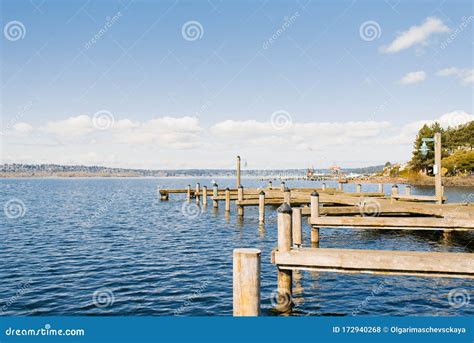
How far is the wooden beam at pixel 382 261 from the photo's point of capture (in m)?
7.26

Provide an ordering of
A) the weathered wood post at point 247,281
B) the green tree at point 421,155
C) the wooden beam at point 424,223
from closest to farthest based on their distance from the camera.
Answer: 1. the weathered wood post at point 247,281
2. the wooden beam at point 424,223
3. the green tree at point 421,155

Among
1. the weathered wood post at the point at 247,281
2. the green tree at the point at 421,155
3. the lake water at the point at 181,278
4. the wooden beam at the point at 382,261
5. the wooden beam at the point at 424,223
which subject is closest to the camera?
the weathered wood post at the point at 247,281

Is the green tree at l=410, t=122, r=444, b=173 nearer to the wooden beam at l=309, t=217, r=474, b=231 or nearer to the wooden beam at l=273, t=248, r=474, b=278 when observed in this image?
the wooden beam at l=309, t=217, r=474, b=231

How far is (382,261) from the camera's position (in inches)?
297

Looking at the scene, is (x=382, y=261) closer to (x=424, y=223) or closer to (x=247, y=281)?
(x=247, y=281)

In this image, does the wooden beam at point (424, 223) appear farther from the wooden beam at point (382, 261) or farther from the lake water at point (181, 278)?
the wooden beam at point (382, 261)

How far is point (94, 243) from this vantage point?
20.2m

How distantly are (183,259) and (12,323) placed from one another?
32.7 feet

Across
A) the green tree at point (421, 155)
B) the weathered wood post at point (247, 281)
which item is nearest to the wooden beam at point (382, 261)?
the weathered wood post at point (247, 281)

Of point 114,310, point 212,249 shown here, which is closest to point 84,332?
point 114,310

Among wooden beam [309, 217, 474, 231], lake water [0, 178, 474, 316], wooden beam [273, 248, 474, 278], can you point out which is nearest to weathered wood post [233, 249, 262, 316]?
wooden beam [273, 248, 474, 278]

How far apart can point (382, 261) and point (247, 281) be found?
2.86 m

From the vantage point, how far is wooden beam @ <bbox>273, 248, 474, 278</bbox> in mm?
7262

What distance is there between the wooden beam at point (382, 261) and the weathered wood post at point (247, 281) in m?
1.72
